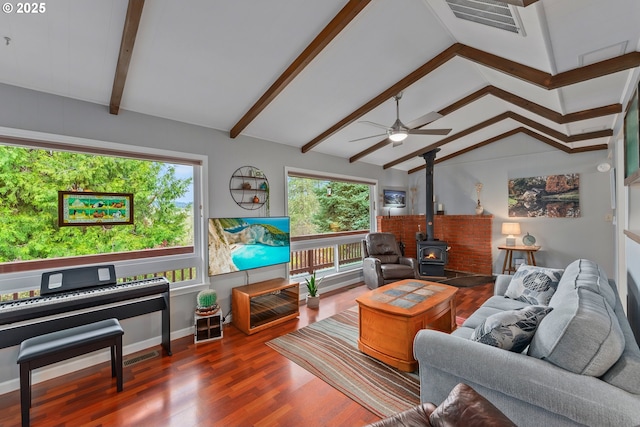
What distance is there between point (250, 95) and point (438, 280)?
4692 millimetres

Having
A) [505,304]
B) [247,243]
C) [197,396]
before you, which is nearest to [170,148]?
[247,243]

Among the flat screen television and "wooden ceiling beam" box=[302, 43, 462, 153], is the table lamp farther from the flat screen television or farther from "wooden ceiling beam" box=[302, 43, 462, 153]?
the flat screen television

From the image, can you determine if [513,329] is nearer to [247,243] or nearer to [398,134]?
[398,134]

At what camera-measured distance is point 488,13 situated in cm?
195

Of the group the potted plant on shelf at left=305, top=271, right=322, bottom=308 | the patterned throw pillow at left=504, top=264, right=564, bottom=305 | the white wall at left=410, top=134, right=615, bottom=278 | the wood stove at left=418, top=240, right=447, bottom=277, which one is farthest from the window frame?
the white wall at left=410, top=134, right=615, bottom=278

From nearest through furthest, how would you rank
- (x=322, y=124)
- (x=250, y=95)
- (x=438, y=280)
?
(x=250, y=95)
(x=322, y=124)
(x=438, y=280)

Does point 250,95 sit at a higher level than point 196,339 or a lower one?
higher

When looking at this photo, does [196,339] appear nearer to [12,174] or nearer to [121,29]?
[12,174]

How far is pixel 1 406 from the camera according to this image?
6.66ft

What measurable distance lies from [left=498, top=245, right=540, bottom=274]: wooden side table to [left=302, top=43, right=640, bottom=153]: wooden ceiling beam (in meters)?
2.59

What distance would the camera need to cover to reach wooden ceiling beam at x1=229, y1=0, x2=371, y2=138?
2.04 metres

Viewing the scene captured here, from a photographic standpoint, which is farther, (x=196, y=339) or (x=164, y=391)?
(x=196, y=339)

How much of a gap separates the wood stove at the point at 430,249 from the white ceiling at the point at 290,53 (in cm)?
215

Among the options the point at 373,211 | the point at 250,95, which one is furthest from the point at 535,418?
the point at 373,211
